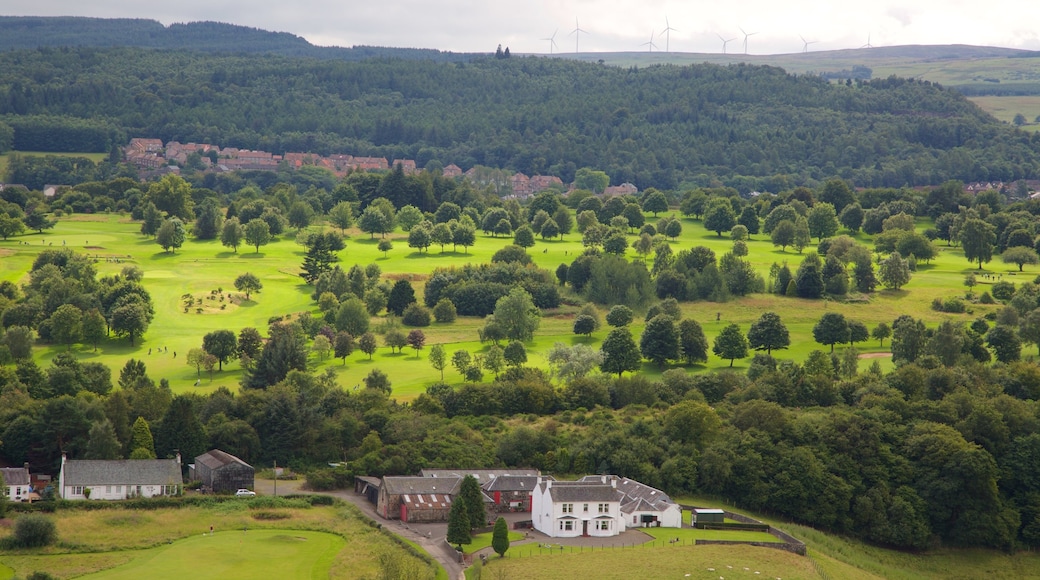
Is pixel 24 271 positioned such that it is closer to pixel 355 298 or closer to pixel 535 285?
pixel 355 298

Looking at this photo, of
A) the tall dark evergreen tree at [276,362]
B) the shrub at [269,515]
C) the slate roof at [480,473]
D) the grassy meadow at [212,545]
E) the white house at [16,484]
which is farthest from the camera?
the tall dark evergreen tree at [276,362]

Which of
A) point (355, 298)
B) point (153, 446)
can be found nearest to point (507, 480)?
point (153, 446)

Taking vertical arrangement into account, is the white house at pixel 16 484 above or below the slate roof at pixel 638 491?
above

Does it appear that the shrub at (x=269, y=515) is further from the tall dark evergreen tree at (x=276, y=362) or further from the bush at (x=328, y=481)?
the tall dark evergreen tree at (x=276, y=362)

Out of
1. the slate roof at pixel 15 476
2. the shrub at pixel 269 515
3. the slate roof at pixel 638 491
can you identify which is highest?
the slate roof at pixel 15 476

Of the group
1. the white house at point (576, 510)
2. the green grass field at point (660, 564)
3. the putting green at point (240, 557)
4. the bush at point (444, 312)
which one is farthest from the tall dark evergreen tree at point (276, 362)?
the green grass field at point (660, 564)

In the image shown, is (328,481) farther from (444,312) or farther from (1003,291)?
(1003,291)

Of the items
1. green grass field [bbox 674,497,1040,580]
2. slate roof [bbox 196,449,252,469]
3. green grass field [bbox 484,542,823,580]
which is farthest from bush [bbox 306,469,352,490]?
green grass field [bbox 674,497,1040,580]
